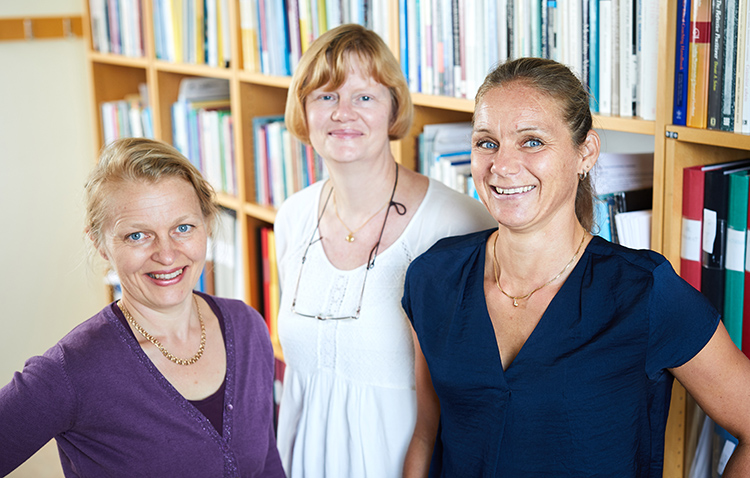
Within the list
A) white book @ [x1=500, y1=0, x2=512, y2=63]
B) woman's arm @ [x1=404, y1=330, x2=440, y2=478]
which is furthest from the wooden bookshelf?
woman's arm @ [x1=404, y1=330, x2=440, y2=478]

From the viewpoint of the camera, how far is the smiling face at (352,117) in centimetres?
159

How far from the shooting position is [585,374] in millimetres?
1160

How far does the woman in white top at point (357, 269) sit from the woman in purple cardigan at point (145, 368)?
207 millimetres

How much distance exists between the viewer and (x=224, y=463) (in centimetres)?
133

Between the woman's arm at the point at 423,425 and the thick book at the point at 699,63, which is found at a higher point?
the thick book at the point at 699,63

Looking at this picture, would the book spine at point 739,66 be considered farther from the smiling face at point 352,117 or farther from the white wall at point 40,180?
the white wall at point 40,180

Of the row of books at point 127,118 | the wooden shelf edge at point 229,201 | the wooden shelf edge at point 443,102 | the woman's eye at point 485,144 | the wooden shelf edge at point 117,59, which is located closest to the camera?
the woman's eye at point 485,144

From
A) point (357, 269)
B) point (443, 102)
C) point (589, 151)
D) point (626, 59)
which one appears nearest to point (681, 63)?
point (626, 59)

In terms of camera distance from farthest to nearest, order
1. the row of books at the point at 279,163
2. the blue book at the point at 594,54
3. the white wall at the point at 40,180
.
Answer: the white wall at the point at 40,180 < the row of books at the point at 279,163 < the blue book at the point at 594,54

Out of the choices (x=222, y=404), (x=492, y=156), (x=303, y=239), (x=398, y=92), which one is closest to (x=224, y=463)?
(x=222, y=404)

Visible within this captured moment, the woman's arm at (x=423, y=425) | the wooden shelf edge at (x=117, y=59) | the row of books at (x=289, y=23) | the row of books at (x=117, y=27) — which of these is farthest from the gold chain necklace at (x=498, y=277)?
the row of books at (x=117, y=27)

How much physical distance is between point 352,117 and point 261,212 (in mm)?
994

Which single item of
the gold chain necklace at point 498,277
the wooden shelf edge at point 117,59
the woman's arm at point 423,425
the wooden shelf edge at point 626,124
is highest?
the wooden shelf edge at point 117,59

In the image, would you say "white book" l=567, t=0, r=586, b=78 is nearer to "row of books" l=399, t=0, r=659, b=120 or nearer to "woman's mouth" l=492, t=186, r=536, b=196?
"row of books" l=399, t=0, r=659, b=120
